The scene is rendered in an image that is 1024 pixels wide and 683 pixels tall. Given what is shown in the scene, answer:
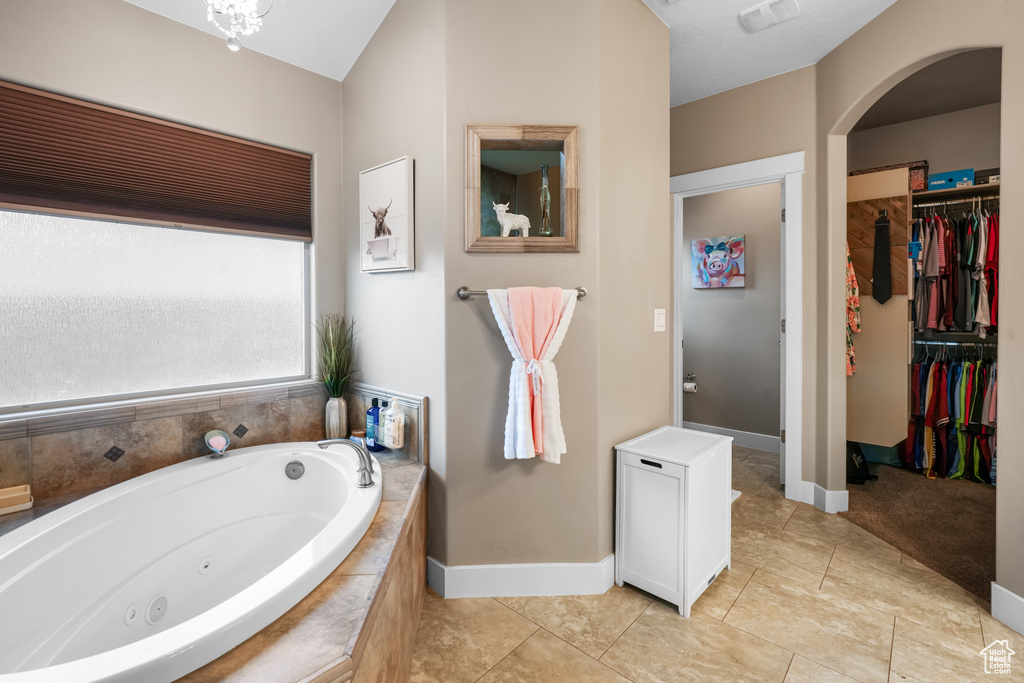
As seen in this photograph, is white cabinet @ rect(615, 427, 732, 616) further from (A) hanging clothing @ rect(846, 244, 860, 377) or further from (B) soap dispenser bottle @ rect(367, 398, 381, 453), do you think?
(A) hanging clothing @ rect(846, 244, 860, 377)

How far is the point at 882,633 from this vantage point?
5.81ft

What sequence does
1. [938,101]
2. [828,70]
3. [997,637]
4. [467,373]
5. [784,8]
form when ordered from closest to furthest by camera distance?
[997,637], [467,373], [784,8], [828,70], [938,101]

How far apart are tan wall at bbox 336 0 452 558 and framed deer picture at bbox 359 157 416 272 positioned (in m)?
0.04

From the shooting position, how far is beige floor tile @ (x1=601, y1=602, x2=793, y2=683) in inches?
62.3

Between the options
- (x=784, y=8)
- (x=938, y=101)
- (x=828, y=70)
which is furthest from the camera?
(x=938, y=101)

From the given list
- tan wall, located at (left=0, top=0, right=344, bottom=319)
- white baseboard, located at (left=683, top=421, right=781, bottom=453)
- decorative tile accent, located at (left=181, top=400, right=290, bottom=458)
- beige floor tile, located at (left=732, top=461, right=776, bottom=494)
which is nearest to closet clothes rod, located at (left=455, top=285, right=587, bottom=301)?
tan wall, located at (left=0, top=0, right=344, bottom=319)

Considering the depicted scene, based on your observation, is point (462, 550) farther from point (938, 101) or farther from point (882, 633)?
point (938, 101)

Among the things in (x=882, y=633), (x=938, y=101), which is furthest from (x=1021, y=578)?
(x=938, y=101)

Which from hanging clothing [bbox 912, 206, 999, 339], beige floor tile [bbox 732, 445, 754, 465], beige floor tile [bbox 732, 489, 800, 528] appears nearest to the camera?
beige floor tile [bbox 732, 489, 800, 528]

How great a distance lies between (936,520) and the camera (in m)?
2.70

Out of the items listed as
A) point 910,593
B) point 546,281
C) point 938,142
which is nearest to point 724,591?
point 910,593

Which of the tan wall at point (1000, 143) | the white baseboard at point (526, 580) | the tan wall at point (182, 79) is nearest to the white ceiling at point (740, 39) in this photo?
the tan wall at point (1000, 143)

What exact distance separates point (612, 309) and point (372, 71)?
1620 mm

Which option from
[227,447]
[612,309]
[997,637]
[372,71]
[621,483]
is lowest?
[997,637]
